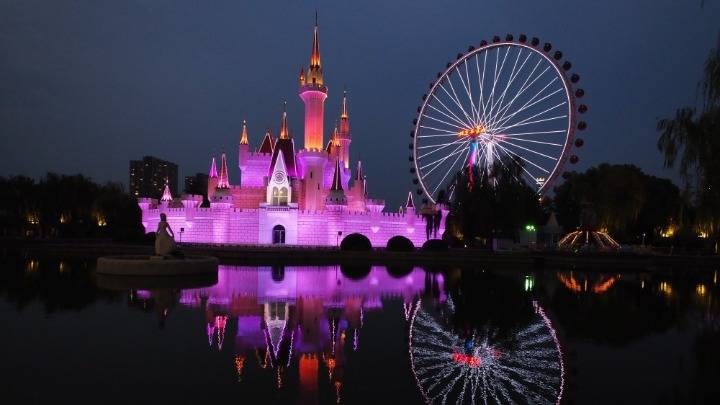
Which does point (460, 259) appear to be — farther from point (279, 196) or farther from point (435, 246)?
point (279, 196)

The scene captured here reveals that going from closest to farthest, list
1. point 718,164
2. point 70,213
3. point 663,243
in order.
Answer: point 718,164 < point 663,243 < point 70,213

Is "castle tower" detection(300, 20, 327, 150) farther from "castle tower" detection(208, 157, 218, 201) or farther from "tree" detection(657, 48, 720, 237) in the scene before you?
"tree" detection(657, 48, 720, 237)

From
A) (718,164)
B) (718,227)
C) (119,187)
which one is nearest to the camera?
(718,164)

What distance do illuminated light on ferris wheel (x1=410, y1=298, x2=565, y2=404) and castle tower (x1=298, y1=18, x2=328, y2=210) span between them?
31.7 meters

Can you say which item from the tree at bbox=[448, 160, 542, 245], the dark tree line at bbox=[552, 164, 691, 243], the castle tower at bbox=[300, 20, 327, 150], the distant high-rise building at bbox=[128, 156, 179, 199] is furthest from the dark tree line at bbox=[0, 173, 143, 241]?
the distant high-rise building at bbox=[128, 156, 179, 199]

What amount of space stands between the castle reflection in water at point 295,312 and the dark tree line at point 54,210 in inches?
1347

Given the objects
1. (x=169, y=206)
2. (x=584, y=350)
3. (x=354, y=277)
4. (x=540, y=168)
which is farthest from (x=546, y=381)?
(x=169, y=206)

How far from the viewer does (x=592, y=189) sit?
50.0 metres

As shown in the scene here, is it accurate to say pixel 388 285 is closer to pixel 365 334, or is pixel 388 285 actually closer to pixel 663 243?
pixel 365 334

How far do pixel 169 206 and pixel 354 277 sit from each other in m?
28.6

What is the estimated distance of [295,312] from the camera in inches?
447

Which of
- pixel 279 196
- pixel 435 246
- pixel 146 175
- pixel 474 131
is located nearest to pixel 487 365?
pixel 435 246

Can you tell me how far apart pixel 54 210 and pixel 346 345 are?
49204mm

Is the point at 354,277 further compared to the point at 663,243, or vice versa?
the point at 663,243
